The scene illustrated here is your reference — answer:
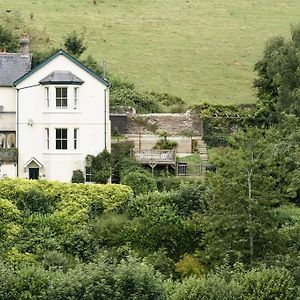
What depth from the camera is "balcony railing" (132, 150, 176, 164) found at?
53.2 m

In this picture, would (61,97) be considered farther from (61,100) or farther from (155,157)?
(155,157)

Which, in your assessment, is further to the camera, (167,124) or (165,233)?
(167,124)

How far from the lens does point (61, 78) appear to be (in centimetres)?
5216

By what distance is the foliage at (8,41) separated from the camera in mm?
71762

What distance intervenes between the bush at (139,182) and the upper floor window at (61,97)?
18.3 ft

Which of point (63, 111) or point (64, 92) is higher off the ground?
point (64, 92)

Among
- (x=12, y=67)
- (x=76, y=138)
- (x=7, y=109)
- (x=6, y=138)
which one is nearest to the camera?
(x=76, y=138)

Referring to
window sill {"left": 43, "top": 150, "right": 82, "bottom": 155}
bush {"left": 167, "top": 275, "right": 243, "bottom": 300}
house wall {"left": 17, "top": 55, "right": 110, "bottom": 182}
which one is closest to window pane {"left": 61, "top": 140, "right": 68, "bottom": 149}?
house wall {"left": 17, "top": 55, "right": 110, "bottom": 182}

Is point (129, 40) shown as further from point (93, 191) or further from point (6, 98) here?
point (93, 191)

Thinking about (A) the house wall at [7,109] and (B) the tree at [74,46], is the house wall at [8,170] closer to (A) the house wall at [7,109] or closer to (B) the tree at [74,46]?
(A) the house wall at [7,109]

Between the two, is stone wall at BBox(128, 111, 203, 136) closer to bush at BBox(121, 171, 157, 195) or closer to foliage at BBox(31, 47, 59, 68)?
foliage at BBox(31, 47, 59, 68)

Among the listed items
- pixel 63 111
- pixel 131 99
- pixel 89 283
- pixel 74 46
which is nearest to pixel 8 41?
pixel 74 46

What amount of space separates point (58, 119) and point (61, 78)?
78.8 inches

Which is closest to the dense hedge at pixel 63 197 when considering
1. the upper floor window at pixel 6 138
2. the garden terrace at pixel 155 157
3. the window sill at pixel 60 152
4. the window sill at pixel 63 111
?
the window sill at pixel 60 152
